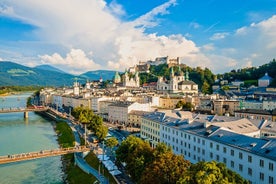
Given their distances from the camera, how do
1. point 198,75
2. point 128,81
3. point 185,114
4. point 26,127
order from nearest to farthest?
1. point 185,114
2. point 26,127
3. point 198,75
4. point 128,81

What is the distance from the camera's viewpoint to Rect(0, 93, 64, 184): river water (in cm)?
3030

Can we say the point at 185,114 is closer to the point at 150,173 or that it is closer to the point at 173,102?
the point at 150,173

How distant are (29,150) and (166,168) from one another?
2881 cm

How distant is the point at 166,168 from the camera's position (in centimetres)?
1938

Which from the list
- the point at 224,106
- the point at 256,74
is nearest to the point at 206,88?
the point at 256,74

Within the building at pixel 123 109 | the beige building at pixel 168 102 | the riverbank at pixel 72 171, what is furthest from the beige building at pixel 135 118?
the beige building at pixel 168 102

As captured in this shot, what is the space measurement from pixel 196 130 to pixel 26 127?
46055 mm

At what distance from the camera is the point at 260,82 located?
97812 millimetres

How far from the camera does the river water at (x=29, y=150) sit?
30298mm

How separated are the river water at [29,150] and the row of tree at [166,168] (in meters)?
10.1

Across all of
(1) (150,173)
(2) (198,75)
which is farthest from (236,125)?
(2) (198,75)

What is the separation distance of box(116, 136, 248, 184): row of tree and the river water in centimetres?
1013

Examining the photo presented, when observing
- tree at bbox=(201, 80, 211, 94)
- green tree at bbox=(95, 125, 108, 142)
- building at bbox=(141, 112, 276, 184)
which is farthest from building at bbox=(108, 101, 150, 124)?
tree at bbox=(201, 80, 211, 94)

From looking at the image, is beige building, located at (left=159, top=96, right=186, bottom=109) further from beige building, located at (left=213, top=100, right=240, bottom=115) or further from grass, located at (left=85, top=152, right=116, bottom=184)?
grass, located at (left=85, top=152, right=116, bottom=184)
